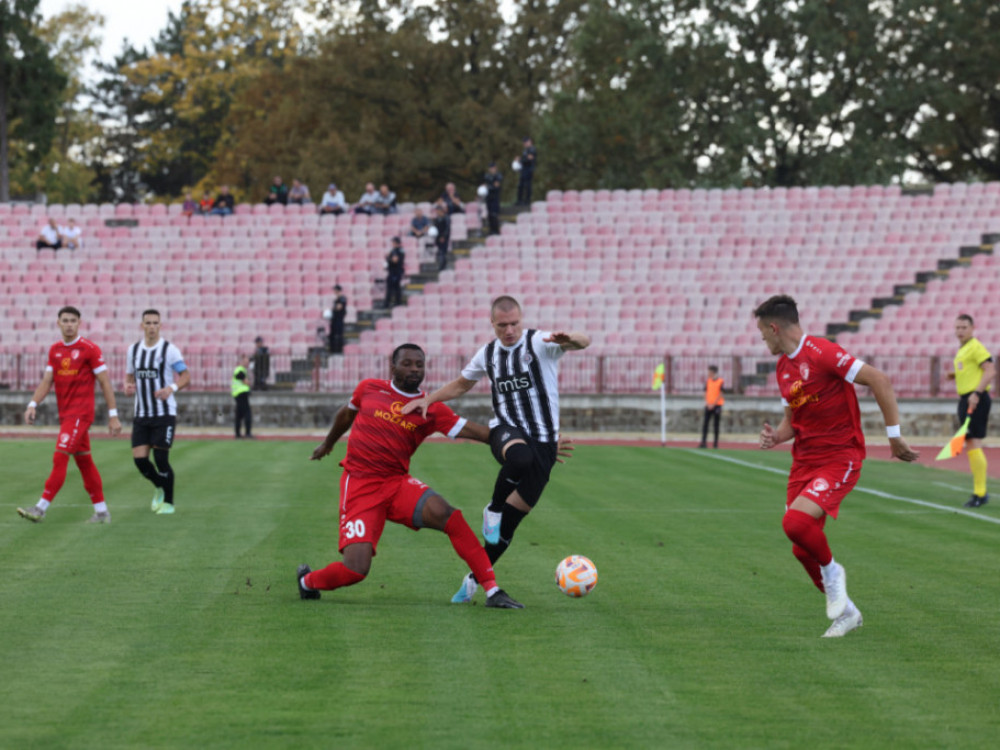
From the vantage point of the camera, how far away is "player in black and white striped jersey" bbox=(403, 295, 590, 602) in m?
8.87

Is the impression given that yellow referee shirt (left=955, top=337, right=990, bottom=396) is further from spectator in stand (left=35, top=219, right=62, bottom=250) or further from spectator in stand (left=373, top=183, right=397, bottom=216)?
spectator in stand (left=35, top=219, right=62, bottom=250)

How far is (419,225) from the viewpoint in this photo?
38.3 metres

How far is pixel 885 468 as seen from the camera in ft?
74.3

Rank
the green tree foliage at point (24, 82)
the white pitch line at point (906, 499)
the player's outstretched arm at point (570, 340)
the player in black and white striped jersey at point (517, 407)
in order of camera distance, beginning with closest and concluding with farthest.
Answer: the player's outstretched arm at point (570, 340) < the player in black and white striped jersey at point (517, 407) < the white pitch line at point (906, 499) < the green tree foliage at point (24, 82)

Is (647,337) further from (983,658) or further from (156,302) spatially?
(983,658)

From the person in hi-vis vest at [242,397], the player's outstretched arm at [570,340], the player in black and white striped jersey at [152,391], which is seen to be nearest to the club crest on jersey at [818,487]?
the player's outstretched arm at [570,340]

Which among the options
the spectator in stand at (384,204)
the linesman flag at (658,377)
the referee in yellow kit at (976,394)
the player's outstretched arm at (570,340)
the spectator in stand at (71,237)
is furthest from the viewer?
the spectator in stand at (384,204)

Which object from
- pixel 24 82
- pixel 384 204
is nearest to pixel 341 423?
pixel 384 204

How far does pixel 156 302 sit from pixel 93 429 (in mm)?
5280

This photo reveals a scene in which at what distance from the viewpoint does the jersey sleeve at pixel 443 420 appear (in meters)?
8.68

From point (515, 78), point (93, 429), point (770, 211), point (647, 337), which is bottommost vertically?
point (93, 429)

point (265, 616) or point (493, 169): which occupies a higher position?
point (493, 169)

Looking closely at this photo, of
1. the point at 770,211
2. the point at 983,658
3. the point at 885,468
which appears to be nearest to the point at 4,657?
the point at 983,658

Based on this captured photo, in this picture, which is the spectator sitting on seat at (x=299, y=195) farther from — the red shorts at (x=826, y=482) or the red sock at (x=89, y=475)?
the red shorts at (x=826, y=482)
